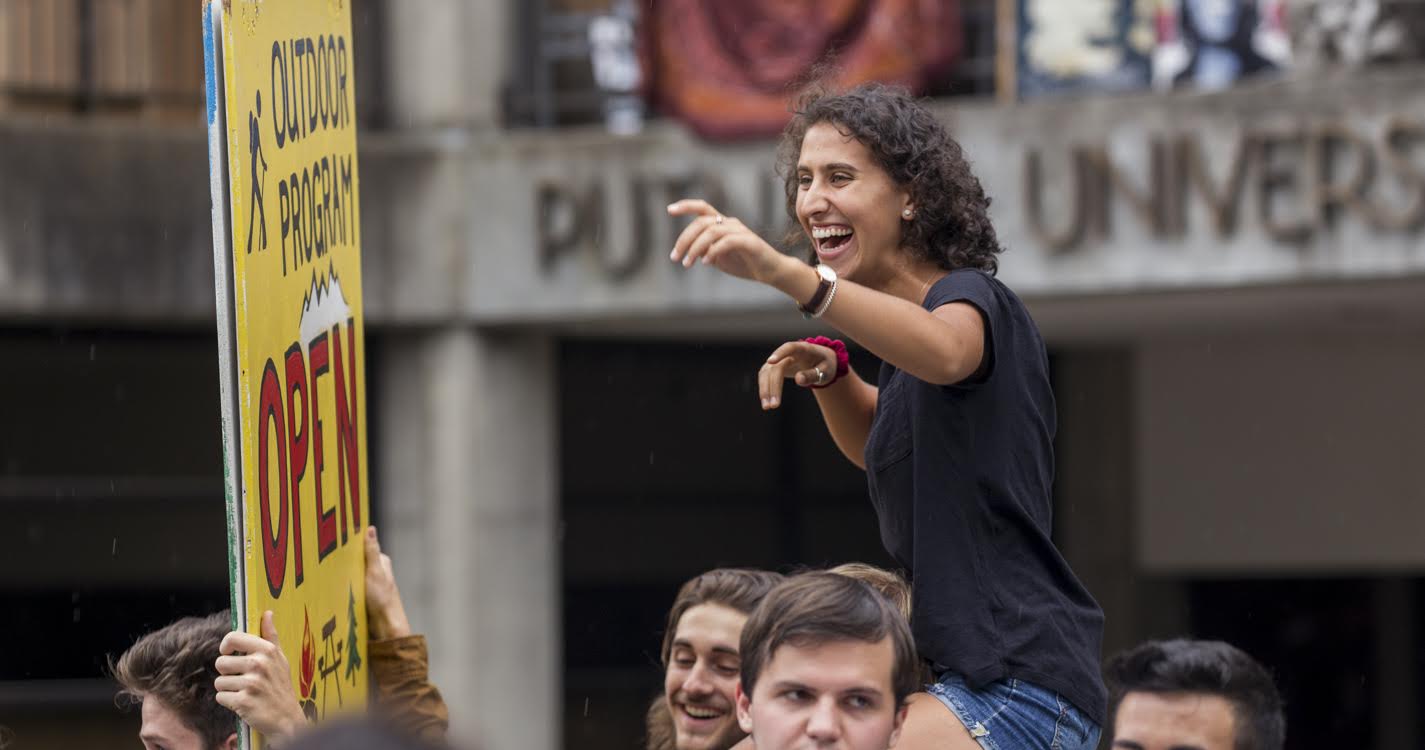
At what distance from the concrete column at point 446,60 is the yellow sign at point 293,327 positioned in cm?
737

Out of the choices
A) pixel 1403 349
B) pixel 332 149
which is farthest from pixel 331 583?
pixel 1403 349

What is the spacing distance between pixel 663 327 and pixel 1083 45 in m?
2.57

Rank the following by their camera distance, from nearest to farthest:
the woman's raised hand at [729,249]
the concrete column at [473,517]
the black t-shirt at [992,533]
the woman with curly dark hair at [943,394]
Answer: the woman's raised hand at [729,249] < the woman with curly dark hair at [943,394] < the black t-shirt at [992,533] < the concrete column at [473,517]

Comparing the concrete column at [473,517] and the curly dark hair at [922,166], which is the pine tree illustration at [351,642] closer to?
the curly dark hair at [922,166]

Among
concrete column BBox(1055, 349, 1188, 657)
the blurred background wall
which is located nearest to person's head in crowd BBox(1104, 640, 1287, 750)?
the blurred background wall

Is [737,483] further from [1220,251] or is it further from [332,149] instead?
[332,149]

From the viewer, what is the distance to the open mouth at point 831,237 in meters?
3.36

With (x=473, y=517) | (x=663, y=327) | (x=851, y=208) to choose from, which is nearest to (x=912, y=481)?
(x=851, y=208)

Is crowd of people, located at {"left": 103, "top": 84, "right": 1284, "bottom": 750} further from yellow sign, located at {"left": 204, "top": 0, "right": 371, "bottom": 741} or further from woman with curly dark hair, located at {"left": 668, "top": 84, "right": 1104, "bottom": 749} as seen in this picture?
yellow sign, located at {"left": 204, "top": 0, "right": 371, "bottom": 741}

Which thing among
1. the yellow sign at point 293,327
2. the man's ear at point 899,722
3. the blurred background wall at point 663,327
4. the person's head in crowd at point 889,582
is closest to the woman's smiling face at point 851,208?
the person's head in crowd at point 889,582

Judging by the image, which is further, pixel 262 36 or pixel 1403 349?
pixel 1403 349

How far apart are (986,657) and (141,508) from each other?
9330 mm

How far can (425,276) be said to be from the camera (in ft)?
37.1

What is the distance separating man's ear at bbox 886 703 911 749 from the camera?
3086mm
